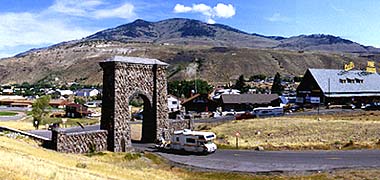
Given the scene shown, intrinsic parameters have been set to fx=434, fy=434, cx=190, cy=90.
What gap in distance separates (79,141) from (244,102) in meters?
62.5

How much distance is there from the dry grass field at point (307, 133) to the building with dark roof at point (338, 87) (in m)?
28.3

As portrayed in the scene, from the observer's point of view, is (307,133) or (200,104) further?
(200,104)

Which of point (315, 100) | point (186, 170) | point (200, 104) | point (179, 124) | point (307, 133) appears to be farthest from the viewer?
point (200, 104)

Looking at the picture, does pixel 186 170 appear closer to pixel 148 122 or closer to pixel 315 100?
pixel 148 122

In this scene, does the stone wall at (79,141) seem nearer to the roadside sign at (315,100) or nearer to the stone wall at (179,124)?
the stone wall at (179,124)

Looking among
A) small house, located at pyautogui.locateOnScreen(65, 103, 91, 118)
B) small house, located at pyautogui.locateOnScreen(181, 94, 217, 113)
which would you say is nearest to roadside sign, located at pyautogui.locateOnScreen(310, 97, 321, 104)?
small house, located at pyautogui.locateOnScreen(181, 94, 217, 113)

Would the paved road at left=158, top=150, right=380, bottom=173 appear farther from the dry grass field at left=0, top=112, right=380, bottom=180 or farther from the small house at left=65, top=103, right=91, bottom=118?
the small house at left=65, top=103, right=91, bottom=118

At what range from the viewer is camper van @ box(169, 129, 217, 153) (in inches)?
1673

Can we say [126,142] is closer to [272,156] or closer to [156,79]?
[156,79]

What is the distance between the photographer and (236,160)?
39.3 m

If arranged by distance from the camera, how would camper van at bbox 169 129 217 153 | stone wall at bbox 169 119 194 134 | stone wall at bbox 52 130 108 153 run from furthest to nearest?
stone wall at bbox 169 119 194 134 < camper van at bbox 169 129 217 153 < stone wall at bbox 52 130 108 153

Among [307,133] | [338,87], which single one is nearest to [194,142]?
[307,133]

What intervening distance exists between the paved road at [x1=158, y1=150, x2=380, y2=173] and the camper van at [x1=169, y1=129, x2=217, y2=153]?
0.89m

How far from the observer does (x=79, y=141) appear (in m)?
40.6
